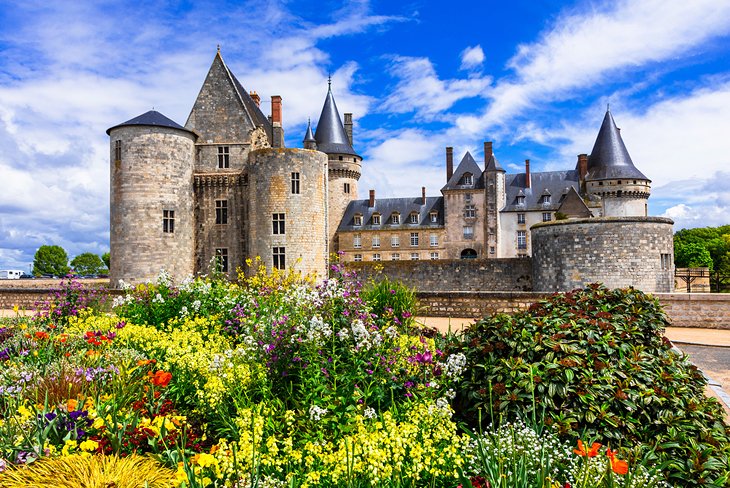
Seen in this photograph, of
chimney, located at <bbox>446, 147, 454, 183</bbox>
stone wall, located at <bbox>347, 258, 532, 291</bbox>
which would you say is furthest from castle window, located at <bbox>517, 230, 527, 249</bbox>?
stone wall, located at <bbox>347, 258, 532, 291</bbox>

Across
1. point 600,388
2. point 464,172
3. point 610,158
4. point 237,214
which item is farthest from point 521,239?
point 600,388

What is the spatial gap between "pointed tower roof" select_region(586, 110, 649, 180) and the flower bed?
38.1 m

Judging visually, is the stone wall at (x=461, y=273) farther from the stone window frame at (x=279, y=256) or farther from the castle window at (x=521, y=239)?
the castle window at (x=521, y=239)

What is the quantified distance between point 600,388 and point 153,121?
23.4 metres

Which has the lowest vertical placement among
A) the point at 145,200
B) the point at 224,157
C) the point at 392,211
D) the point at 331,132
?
the point at 145,200

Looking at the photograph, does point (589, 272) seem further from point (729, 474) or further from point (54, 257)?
point (54, 257)

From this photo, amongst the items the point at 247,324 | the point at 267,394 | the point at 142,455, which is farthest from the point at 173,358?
the point at 142,455

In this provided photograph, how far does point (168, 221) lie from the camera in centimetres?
2306

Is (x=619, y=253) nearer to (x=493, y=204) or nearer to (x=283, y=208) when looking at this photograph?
(x=283, y=208)

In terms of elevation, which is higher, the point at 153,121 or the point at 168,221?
the point at 153,121

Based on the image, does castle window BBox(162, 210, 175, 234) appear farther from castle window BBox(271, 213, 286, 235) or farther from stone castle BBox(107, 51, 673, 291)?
castle window BBox(271, 213, 286, 235)

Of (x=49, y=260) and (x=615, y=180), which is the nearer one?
(x=615, y=180)

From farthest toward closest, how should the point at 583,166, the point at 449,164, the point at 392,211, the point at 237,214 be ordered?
the point at 392,211
the point at 449,164
the point at 583,166
the point at 237,214

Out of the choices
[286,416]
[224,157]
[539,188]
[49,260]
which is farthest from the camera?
[49,260]
